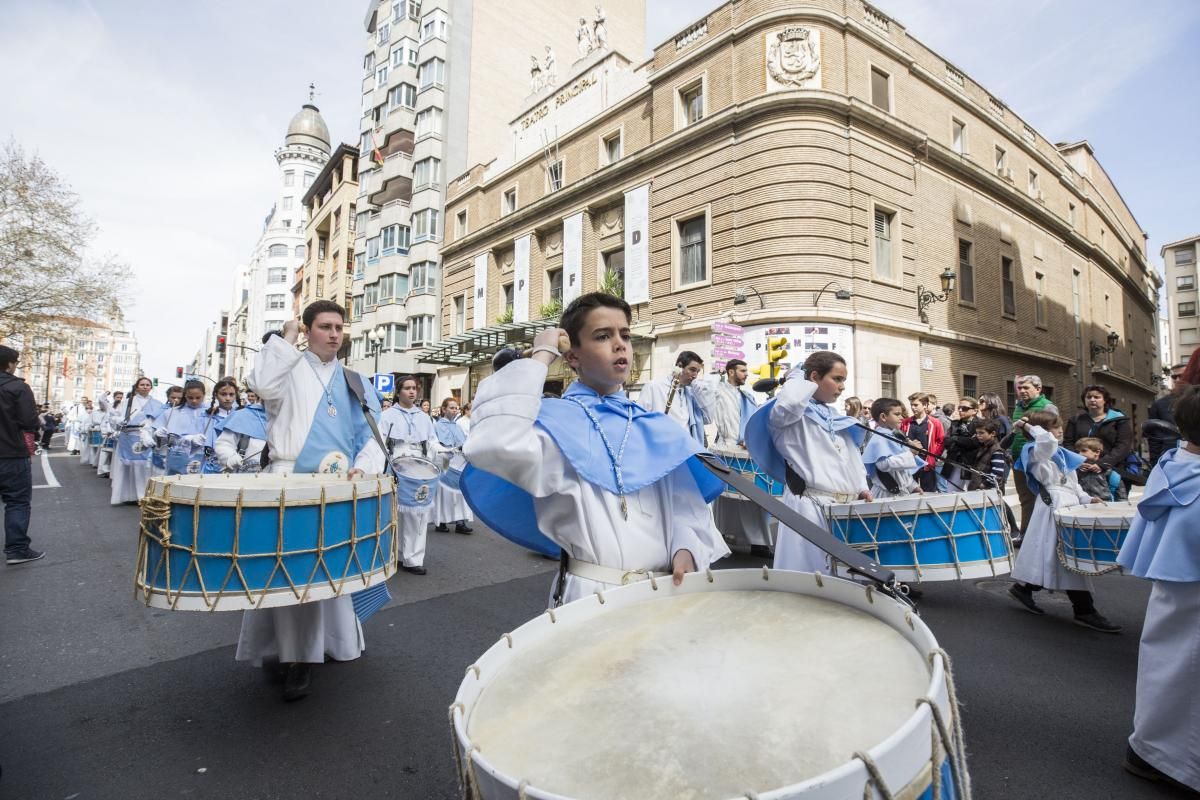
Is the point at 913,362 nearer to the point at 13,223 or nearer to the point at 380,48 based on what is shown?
the point at 13,223

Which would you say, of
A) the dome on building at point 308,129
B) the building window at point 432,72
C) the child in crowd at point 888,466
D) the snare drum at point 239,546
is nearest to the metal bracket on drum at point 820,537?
the snare drum at point 239,546

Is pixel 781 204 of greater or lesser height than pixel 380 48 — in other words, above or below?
below

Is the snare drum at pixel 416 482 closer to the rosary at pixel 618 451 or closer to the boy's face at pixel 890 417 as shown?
the rosary at pixel 618 451

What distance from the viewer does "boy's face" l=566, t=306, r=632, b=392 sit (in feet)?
7.45

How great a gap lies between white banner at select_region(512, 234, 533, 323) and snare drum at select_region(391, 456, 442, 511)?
729 inches

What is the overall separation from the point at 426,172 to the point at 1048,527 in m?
32.0

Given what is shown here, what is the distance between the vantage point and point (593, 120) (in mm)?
22000

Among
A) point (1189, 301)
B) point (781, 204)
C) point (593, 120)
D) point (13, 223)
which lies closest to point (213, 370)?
point (13, 223)

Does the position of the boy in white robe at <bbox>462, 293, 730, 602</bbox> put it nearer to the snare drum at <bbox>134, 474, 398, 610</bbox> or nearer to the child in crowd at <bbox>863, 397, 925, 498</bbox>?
the snare drum at <bbox>134, 474, 398, 610</bbox>

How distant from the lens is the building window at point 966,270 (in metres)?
19.6

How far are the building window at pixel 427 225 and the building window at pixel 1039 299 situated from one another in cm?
2551

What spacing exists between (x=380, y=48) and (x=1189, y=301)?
233ft

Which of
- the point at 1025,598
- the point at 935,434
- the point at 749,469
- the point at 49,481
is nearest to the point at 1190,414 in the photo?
the point at 1025,598

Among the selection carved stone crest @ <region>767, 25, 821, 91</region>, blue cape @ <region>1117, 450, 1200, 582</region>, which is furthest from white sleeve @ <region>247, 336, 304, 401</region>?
carved stone crest @ <region>767, 25, 821, 91</region>
